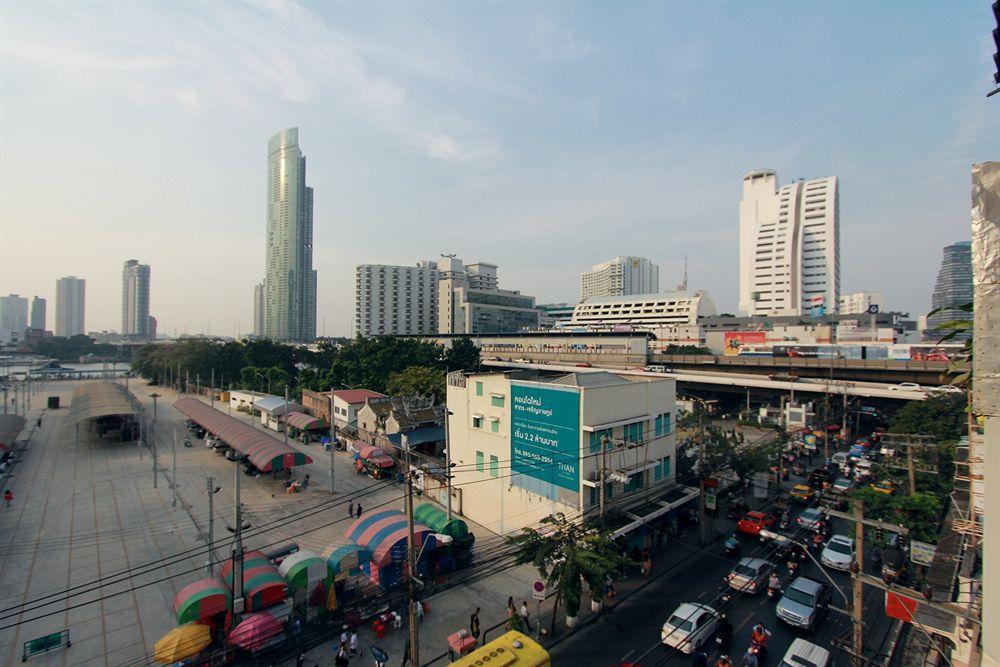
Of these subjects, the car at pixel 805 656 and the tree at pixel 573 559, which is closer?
the car at pixel 805 656

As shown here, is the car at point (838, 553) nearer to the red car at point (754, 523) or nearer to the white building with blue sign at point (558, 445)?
the red car at point (754, 523)


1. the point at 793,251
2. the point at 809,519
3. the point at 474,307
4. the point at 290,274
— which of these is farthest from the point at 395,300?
the point at 809,519

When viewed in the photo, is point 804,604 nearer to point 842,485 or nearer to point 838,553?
point 838,553

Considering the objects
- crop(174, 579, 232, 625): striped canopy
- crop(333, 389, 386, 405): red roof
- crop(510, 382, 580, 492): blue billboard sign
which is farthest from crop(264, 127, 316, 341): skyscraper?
crop(174, 579, 232, 625): striped canopy

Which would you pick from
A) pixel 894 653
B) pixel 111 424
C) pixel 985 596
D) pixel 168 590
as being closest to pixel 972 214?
pixel 985 596

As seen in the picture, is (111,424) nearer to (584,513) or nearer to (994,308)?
(584,513)

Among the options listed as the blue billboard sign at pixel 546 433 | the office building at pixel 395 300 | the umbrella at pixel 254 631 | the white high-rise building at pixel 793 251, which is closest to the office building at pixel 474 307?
the office building at pixel 395 300
